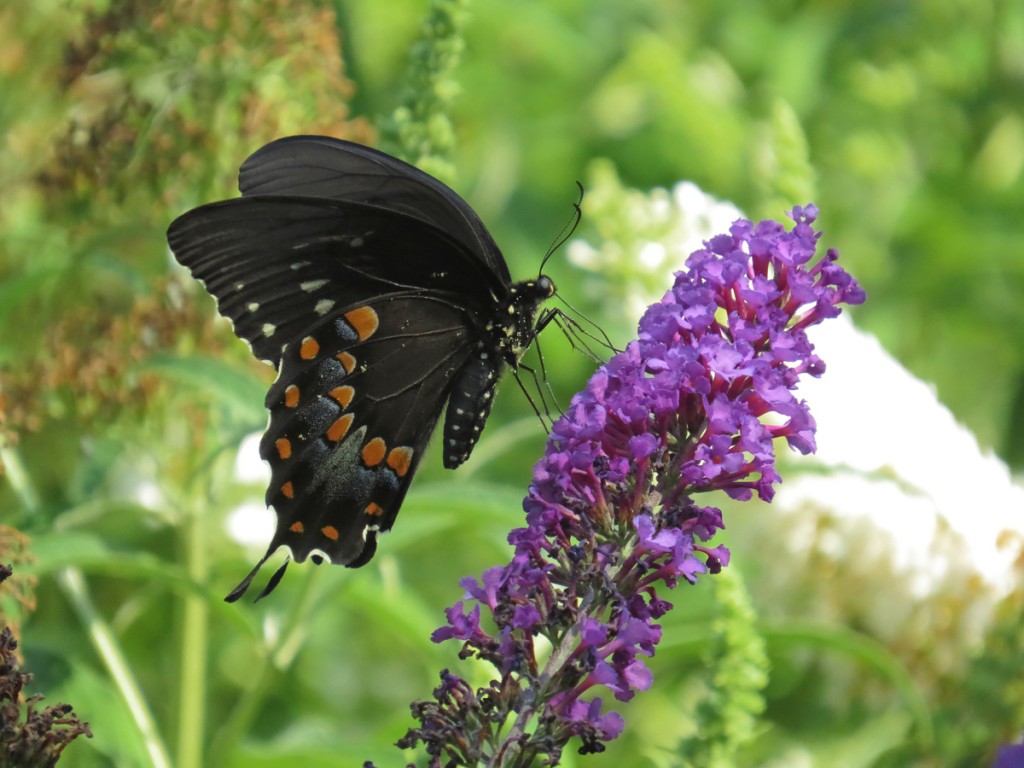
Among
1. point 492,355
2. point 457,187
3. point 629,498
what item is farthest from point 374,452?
point 457,187

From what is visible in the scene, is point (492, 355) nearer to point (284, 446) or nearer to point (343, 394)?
point (343, 394)

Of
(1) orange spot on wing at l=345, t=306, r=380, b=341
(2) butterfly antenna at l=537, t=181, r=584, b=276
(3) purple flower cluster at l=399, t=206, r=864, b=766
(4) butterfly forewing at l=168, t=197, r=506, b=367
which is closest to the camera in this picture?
(3) purple flower cluster at l=399, t=206, r=864, b=766

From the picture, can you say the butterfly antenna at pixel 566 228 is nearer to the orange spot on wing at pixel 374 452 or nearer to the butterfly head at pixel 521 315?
the butterfly head at pixel 521 315

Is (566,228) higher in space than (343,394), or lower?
higher

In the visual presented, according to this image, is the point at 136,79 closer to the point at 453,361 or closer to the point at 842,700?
the point at 453,361

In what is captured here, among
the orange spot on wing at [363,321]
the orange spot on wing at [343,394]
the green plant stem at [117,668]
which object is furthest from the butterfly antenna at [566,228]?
the green plant stem at [117,668]

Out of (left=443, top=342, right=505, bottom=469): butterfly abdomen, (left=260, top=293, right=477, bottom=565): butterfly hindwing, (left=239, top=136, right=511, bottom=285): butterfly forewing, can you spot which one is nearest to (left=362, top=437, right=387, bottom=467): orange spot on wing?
(left=260, top=293, right=477, bottom=565): butterfly hindwing

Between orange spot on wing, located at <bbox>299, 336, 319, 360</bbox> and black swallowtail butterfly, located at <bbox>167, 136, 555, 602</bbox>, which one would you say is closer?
black swallowtail butterfly, located at <bbox>167, 136, 555, 602</bbox>

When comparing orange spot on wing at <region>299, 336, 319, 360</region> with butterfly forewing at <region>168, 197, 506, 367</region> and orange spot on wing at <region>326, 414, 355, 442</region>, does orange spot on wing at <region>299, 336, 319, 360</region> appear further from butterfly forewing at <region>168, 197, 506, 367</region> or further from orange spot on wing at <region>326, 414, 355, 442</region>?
orange spot on wing at <region>326, 414, 355, 442</region>
